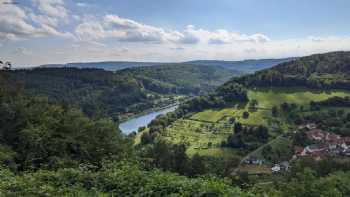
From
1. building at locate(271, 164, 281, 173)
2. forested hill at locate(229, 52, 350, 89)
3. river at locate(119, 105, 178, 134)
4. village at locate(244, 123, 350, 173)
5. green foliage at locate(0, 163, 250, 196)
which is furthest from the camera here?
forested hill at locate(229, 52, 350, 89)

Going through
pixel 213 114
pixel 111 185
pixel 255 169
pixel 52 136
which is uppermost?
pixel 111 185

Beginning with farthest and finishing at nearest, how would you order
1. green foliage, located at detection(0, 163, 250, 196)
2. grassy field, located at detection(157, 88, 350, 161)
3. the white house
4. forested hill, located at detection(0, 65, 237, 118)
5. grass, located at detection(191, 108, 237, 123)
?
forested hill, located at detection(0, 65, 237, 118) < grass, located at detection(191, 108, 237, 123) < grassy field, located at detection(157, 88, 350, 161) < the white house < green foliage, located at detection(0, 163, 250, 196)

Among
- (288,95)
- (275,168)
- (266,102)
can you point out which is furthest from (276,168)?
(288,95)

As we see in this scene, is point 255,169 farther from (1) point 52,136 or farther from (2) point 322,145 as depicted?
(1) point 52,136

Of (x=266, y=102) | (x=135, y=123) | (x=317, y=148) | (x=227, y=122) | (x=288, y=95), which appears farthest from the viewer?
(x=135, y=123)

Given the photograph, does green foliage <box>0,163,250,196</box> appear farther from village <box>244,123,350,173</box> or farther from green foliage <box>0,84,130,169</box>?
village <box>244,123,350,173</box>

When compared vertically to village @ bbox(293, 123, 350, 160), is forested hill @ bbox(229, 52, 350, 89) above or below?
above

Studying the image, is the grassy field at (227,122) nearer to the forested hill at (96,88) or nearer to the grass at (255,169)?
the grass at (255,169)

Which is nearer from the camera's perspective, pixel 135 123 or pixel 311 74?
pixel 135 123

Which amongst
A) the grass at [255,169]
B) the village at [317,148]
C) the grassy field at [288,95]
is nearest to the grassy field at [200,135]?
the grass at [255,169]

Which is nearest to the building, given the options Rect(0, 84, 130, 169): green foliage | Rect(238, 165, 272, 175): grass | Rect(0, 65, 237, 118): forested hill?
Rect(238, 165, 272, 175): grass

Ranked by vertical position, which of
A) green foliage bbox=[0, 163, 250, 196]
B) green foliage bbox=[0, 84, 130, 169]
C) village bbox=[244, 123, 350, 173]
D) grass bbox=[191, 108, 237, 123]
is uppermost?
green foliage bbox=[0, 163, 250, 196]
